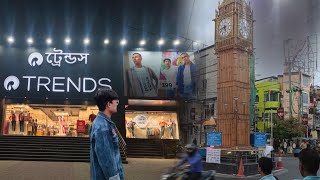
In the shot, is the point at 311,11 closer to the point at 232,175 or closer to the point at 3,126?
the point at 232,175

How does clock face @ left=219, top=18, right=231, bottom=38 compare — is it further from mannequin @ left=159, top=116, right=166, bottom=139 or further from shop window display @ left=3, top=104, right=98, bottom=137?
shop window display @ left=3, top=104, right=98, bottom=137

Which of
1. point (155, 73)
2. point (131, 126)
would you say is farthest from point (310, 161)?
point (155, 73)

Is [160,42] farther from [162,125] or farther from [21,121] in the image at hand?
[21,121]

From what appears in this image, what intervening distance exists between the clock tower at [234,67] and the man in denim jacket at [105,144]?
37.5 feet

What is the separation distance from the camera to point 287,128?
131ft

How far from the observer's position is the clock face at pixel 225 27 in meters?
14.6

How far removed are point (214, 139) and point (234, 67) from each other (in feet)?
8.89

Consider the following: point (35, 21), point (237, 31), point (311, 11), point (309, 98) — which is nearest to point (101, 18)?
point (35, 21)

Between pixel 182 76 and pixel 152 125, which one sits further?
pixel 182 76

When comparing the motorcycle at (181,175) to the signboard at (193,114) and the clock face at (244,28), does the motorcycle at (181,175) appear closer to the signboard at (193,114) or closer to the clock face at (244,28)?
the clock face at (244,28)

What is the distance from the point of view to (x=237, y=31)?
14.3m

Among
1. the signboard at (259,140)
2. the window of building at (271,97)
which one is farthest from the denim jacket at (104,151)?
the window of building at (271,97)

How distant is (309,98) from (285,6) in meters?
29.5

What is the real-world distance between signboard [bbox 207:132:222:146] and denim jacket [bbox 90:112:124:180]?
38.3 feet
